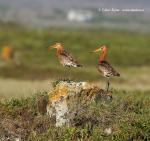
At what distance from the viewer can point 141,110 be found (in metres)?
20.5

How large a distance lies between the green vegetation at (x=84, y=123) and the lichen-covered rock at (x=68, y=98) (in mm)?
190

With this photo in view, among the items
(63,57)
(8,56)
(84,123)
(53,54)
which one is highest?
(63,57)

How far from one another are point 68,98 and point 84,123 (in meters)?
0.77

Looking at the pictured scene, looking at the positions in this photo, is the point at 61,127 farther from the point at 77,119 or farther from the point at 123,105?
the point at 123,105

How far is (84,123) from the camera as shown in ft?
62.3

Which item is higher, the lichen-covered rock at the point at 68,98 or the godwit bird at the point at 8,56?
the lichen-covered rock at the point at 68,98

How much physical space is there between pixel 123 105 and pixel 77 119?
1.84 metres

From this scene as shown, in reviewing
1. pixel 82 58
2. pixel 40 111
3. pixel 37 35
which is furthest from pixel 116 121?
pixel 37 35

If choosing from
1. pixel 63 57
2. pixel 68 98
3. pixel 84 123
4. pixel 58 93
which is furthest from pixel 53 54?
pixel 84 123

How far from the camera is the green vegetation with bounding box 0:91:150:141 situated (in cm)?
1811

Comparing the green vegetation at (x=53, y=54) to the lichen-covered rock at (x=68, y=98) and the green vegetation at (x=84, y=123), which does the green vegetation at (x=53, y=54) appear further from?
the lichen-covered rock at (x=68, y=98)

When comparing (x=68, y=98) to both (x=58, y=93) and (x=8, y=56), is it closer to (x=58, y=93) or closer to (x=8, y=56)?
(x=58, y=93)

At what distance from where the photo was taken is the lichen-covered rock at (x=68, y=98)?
62.0 feet

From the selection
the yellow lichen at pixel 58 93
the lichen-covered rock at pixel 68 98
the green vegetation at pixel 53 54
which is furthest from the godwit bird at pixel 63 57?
the green vegetation at pixel 53 54
